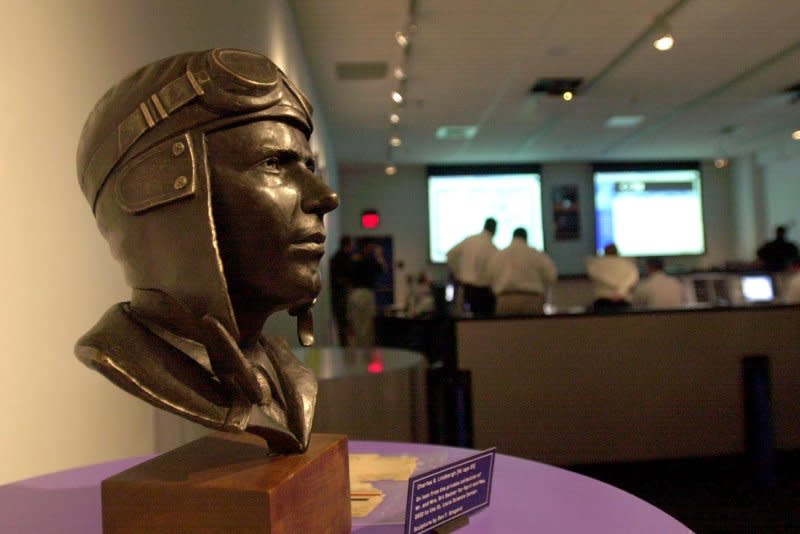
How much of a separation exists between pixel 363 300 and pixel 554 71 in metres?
3.28

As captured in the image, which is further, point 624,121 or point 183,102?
point 624,121

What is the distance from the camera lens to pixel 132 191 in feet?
3.03

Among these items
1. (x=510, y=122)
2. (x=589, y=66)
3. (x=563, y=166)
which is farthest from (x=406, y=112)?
(x=563, y=166)

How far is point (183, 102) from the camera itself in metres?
0.91

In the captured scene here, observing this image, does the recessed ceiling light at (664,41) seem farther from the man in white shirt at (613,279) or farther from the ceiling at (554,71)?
the man in white shirt at (613,279)

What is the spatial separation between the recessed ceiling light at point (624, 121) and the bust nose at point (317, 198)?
8887 mm

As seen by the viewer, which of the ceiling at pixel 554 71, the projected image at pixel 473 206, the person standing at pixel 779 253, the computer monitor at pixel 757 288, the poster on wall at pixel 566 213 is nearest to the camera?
the ceiling at pixel 554 71

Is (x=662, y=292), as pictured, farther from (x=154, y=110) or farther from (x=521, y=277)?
(x=154, y=110)

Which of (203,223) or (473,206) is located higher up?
(473,206)

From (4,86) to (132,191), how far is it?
1.63 feet

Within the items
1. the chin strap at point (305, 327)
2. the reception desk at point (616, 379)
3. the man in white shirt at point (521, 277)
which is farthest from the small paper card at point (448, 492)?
the man in white shirt at point (521, 277)

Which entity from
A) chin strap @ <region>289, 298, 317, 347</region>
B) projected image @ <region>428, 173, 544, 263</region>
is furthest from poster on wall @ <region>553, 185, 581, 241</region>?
chin strap @ <region>289, 298, 317, 347</region>

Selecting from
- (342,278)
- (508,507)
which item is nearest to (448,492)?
(508,507)

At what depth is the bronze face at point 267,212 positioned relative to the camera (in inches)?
36.3
